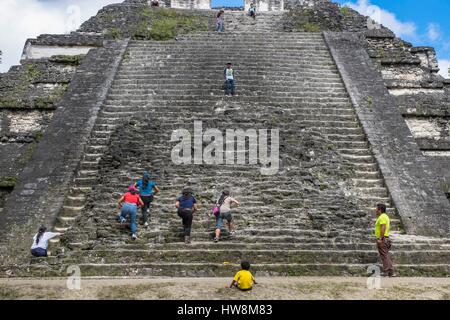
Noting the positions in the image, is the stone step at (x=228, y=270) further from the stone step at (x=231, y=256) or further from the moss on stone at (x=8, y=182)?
the moss on stone at (x=8, y=182)

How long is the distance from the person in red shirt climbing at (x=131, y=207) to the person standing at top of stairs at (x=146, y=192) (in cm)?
26

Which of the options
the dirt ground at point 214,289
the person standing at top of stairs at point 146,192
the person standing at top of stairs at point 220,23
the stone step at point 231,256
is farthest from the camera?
the person standing at top of stairs at point 220,23

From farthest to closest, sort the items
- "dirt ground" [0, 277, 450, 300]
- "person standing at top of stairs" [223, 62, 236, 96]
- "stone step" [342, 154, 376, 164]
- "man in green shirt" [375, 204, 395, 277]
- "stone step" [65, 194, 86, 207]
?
"person standing at top of stairs" [223, 62, 236, 96]
"stone step" [342, 154, 376, 164]
"stone step" [65, 194, 86, 207]
"man in green shirt" [375, 204, 395, 277]
"dirt ground" [0, 277, 450, 300]

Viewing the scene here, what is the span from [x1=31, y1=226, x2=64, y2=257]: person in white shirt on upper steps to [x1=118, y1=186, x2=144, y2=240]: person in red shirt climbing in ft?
3.25

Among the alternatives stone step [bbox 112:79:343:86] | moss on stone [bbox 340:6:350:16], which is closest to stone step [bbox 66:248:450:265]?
stone step [bbox 112:79:343:86]

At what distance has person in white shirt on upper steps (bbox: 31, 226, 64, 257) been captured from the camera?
6.95 meters

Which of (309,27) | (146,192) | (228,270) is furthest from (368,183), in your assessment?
(309,27)

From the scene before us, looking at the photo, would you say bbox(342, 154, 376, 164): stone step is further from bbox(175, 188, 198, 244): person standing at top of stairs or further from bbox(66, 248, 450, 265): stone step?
bbox(175, 188, 198, 244): person standing at top of stairs

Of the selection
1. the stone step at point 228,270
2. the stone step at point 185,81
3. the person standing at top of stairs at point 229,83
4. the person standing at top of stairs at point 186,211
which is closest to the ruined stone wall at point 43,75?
the stone step at point 185,81

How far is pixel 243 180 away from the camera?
873 centimetres

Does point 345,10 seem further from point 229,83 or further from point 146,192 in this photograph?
point 146,192

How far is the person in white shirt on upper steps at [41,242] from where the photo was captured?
6.95 m

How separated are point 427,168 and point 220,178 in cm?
371

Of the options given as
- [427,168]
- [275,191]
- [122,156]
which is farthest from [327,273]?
[122,156]
